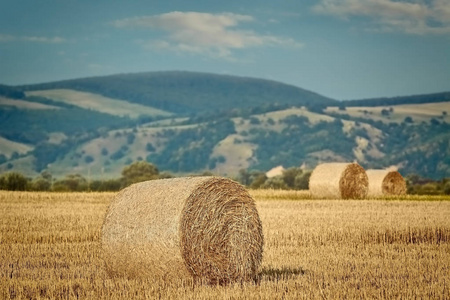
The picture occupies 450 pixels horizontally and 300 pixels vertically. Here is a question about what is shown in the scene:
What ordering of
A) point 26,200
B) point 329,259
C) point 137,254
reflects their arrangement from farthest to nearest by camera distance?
point 26,200 → point 329,259 → point 137,254

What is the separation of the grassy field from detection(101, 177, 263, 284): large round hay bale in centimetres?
34

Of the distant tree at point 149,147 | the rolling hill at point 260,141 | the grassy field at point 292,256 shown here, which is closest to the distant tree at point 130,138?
the rolling hill at point 260,141

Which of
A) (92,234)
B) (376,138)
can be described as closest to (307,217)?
(92,234)

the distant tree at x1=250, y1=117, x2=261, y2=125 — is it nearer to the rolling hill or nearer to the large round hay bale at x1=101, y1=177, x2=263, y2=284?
the rolling hill

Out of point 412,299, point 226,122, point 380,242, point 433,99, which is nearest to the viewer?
point 412,299

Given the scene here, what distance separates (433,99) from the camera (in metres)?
183

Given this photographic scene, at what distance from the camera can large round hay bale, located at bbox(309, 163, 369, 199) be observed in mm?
29906

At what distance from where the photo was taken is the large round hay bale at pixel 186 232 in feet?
38.1

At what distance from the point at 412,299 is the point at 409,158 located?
450 feet

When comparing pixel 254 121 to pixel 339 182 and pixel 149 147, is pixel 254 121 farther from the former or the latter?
pixel 339 182

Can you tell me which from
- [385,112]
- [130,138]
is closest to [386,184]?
[385,112]

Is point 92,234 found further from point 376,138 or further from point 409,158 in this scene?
point 376,138

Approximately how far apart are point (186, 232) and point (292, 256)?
10.5 ft

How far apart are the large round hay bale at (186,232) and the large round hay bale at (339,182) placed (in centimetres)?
1773
